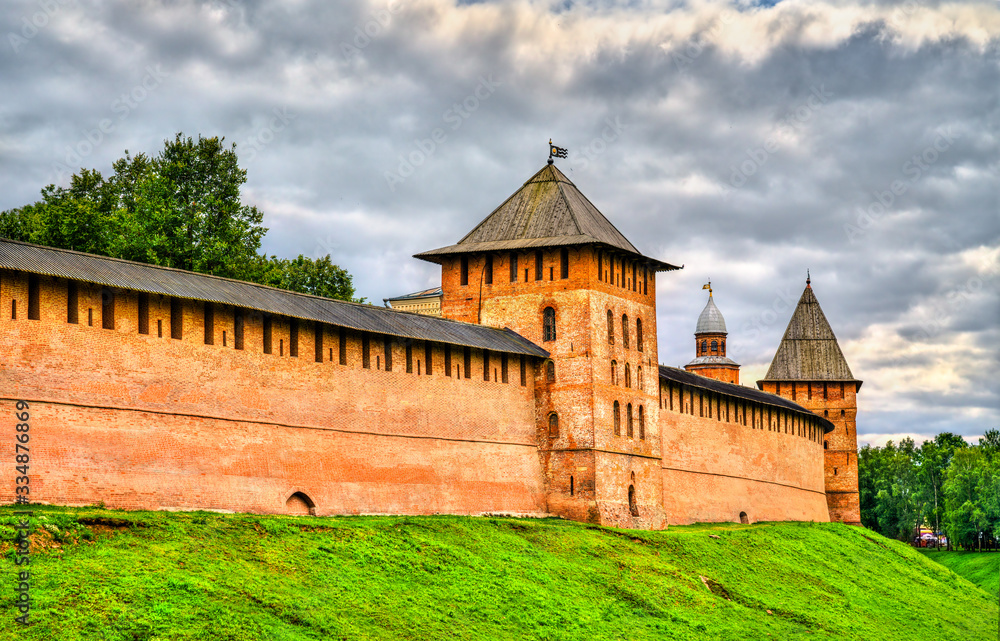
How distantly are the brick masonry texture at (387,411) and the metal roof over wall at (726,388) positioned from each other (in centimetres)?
47

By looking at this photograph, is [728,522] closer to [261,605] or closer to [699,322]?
[261,605]

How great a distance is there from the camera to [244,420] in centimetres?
2612

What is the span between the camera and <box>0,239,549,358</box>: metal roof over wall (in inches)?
917

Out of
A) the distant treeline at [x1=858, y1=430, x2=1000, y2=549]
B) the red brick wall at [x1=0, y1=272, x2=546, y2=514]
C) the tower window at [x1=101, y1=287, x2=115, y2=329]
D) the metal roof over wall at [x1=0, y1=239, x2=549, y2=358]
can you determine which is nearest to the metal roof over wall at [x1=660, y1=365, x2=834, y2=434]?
the metal roof over wall at [x1=0, y1=239, x2=549, y2=358]

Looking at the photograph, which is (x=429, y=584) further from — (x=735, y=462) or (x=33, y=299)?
(x=735, y=462)

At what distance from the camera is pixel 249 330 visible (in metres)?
26.6

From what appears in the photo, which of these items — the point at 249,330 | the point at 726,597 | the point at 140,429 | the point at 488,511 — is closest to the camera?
the point at 140,429

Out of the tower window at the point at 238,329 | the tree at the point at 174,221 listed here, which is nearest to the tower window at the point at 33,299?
the tower window at the point at 238,329

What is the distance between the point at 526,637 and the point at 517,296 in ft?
47.9

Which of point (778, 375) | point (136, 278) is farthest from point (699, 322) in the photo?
point (136, 278)

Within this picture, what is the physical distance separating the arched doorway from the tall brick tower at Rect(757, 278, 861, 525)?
34650 millimetres

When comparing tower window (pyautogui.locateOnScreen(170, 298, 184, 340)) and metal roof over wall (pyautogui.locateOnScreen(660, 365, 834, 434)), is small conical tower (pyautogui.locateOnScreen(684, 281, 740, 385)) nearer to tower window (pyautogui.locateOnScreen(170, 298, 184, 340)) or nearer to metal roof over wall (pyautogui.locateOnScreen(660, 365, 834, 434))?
metal roof over wall (pyautogui.locateOnScreen(660, 365, 834, 434))

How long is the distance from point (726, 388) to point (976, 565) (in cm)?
2144

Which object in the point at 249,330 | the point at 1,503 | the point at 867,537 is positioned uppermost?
the point at 249,330
